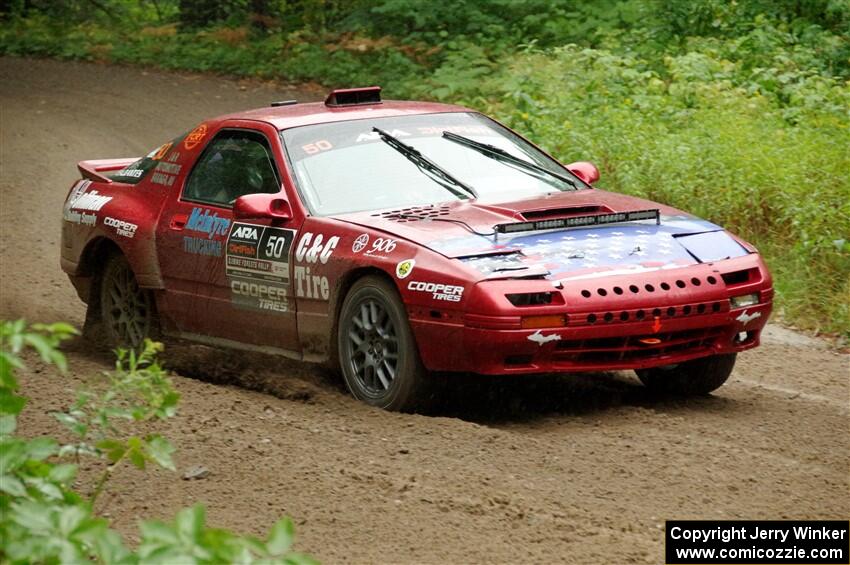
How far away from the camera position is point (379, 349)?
22.9 feet

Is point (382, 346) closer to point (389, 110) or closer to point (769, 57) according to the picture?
point (389, 110)

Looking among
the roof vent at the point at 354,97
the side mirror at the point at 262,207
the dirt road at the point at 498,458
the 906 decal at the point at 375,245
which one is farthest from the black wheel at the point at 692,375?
the roof vent at the point at 354,97

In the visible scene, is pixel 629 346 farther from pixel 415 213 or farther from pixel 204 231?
pixel 204 231

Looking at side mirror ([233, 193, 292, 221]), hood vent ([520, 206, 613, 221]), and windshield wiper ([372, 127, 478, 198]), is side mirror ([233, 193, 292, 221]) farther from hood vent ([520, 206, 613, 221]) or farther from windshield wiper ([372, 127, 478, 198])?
hood vent ([520, 206, 613, 221])

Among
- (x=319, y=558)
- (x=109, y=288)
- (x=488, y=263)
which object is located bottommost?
(x=109, y=288)

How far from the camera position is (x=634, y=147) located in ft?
40.7

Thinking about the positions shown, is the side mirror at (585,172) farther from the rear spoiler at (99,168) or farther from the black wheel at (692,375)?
the rear spoiler at (99,168)

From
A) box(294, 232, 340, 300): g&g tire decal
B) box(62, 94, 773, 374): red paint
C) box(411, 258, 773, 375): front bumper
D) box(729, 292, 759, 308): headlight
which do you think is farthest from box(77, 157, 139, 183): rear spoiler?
box(729, 292, 759, 308): headlight

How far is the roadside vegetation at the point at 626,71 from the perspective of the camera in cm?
1064

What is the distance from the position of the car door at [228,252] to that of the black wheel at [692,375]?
1.91 metres

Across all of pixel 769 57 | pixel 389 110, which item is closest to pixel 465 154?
pixel 389 110

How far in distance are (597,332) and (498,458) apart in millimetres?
857

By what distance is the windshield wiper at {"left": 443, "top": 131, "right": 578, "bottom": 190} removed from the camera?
8086 mm

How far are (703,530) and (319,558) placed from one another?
1349 millimetres
